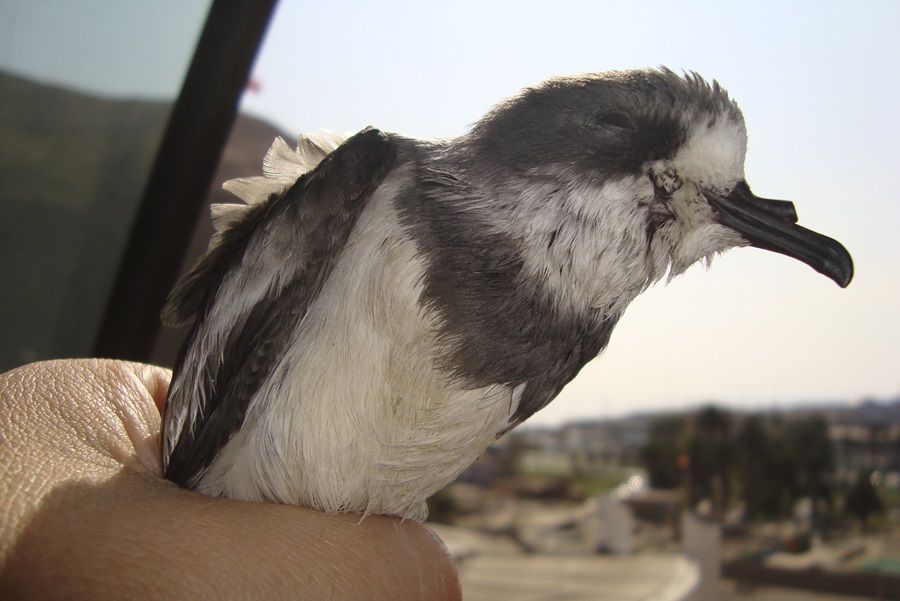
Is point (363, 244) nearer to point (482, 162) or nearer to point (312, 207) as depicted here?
point (312, 207)

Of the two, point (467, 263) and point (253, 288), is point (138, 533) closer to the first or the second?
point (253, 288)

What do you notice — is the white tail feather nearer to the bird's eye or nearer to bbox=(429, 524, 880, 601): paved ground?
the bird's eye

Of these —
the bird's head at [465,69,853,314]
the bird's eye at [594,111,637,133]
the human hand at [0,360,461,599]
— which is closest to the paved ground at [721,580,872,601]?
the human hand at [0,360,461,599]

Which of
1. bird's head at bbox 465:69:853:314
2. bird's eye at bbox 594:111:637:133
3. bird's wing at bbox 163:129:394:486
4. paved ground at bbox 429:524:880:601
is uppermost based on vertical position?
bird's eye at bbox 594:111:637:133

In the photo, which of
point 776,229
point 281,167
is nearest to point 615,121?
point 776,229

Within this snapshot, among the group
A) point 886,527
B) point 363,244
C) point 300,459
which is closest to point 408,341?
point 363,244
